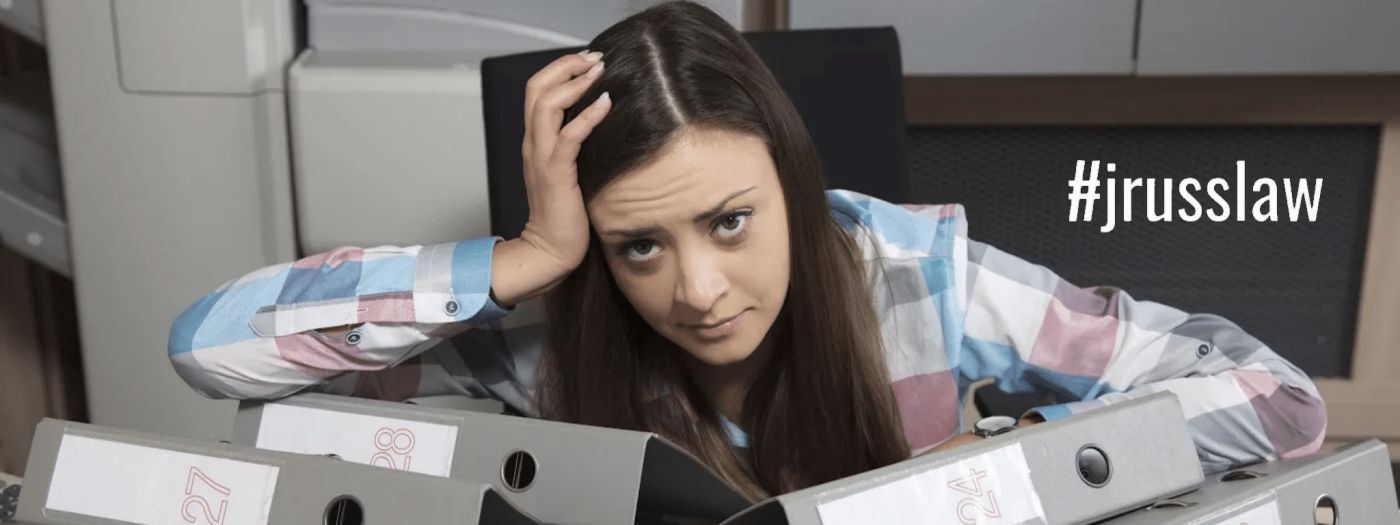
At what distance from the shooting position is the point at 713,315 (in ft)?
2.72

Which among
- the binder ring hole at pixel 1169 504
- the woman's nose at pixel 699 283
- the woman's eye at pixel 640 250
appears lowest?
the binder ring hole at pixel 1169 504

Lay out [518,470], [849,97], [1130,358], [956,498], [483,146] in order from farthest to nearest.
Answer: [483,146]
[849,97]
[1130,358]
[518,470]
[956,498]

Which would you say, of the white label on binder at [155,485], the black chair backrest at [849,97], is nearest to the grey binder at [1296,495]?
the white label on binder at [155,485]

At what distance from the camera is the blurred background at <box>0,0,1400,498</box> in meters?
1.52

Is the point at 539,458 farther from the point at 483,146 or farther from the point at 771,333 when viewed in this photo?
the point at 483,146

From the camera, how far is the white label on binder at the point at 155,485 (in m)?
0.56

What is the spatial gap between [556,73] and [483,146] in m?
0.70

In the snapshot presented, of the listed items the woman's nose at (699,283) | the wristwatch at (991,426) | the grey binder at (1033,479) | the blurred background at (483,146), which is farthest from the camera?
the blurred background at (483,146)

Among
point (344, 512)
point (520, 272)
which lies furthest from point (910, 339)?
point (344, 512)

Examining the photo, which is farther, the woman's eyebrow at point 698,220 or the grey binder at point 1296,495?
the woman's eyebrow at point 698,220

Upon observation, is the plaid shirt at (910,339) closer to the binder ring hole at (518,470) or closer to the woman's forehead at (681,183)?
the woman's forehead at (681,183)

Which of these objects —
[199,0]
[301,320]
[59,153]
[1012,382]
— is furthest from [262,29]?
[1012,382]

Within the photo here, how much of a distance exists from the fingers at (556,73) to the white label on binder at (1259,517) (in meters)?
0.50

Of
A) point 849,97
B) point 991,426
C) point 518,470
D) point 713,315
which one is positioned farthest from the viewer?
point 849,97
